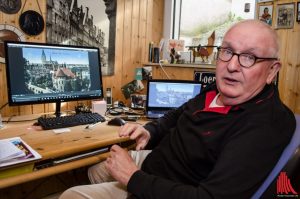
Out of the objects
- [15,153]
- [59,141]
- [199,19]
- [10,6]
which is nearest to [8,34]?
[10,6]

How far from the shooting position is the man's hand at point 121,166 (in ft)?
3.53

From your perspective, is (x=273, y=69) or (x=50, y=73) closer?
(x=273, y=69)

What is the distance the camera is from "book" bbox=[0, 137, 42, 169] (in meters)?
1.15

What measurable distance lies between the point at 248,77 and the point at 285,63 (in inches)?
43.2

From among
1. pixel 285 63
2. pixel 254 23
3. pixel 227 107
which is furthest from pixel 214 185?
pixel 285 63

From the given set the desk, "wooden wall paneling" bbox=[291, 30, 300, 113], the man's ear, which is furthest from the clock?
"wooden wall paneling" bbox=[291, 30, 300, 113]

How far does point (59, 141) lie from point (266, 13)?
1.68 meters

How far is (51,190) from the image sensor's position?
2229 mm

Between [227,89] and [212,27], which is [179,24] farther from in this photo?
[227,89]

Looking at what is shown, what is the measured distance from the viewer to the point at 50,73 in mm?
1840

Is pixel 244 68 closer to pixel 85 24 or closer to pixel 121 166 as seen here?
pixel 121 166

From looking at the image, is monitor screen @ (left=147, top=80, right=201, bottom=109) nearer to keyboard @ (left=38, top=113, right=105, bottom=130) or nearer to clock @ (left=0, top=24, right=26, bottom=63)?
keyboard @ (left=38, top=113, right=105, bottom=130)

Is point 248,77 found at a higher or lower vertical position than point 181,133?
higher

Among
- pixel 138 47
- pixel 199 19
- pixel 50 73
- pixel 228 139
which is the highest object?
pixel 199 19
